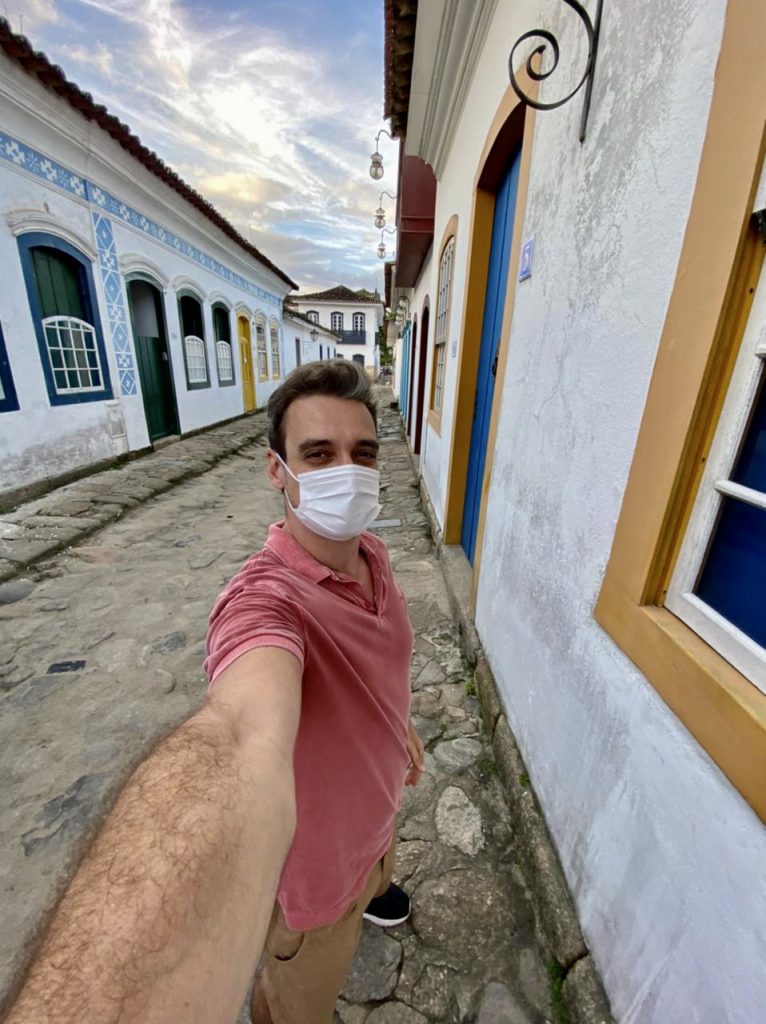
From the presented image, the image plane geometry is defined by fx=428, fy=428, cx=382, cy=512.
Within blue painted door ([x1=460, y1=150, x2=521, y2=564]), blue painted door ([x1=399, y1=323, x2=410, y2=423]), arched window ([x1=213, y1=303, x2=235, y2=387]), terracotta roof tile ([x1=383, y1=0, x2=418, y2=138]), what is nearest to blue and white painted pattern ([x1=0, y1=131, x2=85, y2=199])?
terracotta roof tile ([x1=383, y1=0, x2=418, y2=138])

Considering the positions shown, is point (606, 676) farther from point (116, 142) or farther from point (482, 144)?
point (116, 142)

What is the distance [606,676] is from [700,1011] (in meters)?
0.61

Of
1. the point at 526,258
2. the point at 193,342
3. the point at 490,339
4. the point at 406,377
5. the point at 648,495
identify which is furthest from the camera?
the point at 406,377

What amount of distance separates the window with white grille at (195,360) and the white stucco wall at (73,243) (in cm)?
46

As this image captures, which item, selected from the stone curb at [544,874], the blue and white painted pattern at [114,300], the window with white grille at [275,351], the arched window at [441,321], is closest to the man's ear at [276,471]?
the stone curb at [544,874]

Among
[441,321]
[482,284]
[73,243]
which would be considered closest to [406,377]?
[441,321]

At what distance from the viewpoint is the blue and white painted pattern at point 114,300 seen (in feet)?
22.2

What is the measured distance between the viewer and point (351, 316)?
42.5 metres

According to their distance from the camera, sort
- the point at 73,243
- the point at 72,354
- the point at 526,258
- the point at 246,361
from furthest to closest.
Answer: the point at 246,361
the point at 72,354
the point at 73,243
the point at 526,258

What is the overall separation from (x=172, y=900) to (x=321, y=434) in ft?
3.14

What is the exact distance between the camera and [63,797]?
1.93 m

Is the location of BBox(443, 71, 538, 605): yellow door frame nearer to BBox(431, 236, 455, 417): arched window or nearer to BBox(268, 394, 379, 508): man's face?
BBox(431, 236, 455, 417): arched window

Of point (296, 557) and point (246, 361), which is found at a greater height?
point (246, 361)

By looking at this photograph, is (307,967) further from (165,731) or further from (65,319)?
(65,319)
